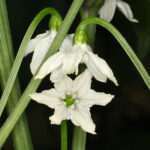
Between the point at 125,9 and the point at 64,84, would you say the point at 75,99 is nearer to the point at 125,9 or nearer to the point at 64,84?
the point at 64,84

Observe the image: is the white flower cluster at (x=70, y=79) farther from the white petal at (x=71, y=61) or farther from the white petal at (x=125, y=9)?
the white petal at (x=125, y=9)

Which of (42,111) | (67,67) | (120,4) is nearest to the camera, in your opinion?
(67,67)

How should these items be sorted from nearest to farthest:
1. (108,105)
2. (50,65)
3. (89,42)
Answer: (50,65) → (89,42) → (108,105)

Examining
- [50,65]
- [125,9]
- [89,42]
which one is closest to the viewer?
[50,65]

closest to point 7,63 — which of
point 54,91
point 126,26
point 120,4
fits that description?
point 54,91

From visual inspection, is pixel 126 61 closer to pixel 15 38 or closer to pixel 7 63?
pixel 15 38

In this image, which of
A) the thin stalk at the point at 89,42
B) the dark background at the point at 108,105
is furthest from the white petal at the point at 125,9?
the dark background at the point at 108,105

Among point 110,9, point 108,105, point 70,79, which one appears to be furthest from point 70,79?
point 108,105
